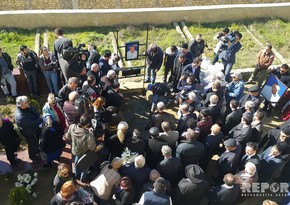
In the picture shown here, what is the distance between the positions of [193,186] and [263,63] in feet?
18.1

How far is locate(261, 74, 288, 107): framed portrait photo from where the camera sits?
8859 millimetres

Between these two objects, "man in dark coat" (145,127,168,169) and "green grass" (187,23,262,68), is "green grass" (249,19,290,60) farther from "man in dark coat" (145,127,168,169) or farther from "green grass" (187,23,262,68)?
"man in dark coat" (145,127,168,169)

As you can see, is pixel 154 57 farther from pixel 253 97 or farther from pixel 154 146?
pixel 154 146

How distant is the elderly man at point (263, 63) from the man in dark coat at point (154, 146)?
4.96 m

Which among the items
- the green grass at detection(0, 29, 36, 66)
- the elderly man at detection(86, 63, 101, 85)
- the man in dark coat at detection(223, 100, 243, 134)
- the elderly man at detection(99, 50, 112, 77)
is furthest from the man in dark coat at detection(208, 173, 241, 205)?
the green grass at detection(0, 29, 36, 66)

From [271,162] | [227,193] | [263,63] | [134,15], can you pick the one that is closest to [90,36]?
[134,15]

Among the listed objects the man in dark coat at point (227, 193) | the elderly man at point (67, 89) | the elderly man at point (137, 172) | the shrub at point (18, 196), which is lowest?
the shrub at point (18, 196)

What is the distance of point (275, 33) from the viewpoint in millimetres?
14336

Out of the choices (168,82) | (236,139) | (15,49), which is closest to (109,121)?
(236,139)

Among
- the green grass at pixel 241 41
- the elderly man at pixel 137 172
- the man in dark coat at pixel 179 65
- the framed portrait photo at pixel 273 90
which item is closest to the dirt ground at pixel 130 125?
the framed portrait photo at pixel 273 90

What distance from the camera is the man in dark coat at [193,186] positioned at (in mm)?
5895

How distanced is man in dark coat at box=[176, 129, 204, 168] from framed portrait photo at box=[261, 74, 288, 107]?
3.57 m

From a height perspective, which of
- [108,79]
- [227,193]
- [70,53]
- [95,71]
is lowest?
[227,193]

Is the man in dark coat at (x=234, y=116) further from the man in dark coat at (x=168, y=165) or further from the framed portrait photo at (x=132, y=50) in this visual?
the framed portrait photo at (x=132, y=50)
